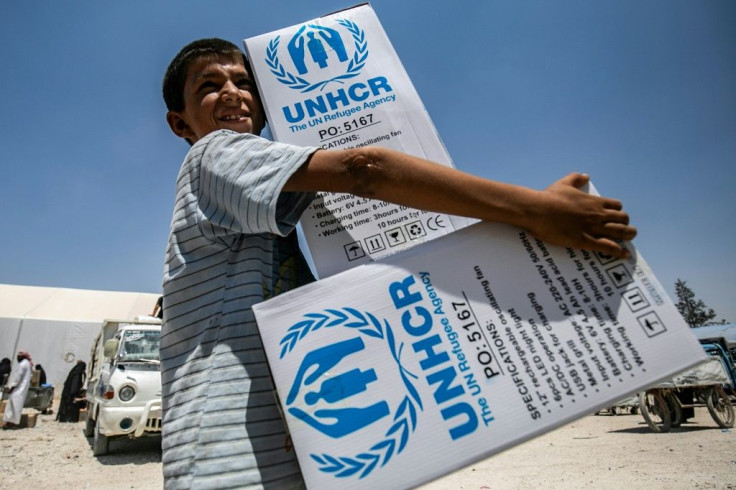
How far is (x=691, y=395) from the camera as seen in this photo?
7.51 meters

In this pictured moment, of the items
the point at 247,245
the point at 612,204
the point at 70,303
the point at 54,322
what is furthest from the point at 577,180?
the point at 70,303

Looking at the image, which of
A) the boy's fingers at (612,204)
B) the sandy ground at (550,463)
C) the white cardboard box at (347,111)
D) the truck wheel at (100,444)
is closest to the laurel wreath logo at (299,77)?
the white cardboard box at (347,111)

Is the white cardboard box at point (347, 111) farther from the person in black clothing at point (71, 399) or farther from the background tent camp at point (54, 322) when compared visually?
the background tent camp at point (54, 322)

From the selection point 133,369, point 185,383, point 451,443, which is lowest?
point 451,443

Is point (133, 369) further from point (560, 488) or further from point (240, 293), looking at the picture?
point (240, 293)

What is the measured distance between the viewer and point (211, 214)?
937 millimetres

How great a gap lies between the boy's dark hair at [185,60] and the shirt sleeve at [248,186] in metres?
0.36

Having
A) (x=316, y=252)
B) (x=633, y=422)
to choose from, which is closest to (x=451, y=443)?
(x=316, y=252)

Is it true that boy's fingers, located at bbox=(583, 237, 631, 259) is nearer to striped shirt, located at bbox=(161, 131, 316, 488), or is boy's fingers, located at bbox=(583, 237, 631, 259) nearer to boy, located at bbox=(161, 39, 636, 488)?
boy, located at bbox=(161, 39, 636, 488)

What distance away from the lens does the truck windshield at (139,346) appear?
6387 mm

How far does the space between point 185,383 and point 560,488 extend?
159 inches

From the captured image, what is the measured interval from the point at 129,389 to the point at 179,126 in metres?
5.75

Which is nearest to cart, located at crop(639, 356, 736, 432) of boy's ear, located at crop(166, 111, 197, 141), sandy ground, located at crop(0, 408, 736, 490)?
sandy ground, located at crop(0, 408, 736, 490)

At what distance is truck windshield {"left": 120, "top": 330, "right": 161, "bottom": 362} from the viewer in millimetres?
6387
